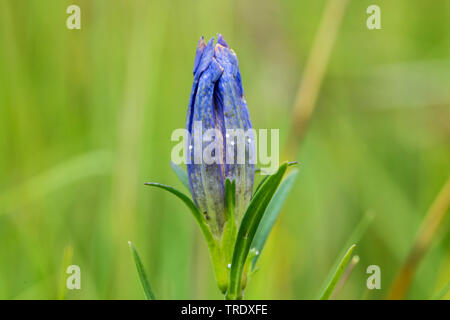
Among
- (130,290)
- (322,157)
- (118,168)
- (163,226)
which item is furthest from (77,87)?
(322,157)

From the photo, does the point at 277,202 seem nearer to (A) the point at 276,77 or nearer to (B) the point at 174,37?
(A) the point at 276,77

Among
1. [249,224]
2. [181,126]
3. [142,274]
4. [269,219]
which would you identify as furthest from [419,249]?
[181,126]

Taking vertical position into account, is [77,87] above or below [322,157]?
above

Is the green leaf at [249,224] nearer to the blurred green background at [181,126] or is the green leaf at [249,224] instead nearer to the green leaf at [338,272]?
the green leaf at [338,272]

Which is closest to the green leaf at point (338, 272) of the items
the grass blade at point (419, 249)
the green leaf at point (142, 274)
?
the green leaf at point (142, 274)

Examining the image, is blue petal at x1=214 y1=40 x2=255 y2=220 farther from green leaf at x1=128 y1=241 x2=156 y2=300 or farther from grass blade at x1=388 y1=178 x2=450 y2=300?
grass blade at x1=388 y1=178 x2=450 y2=300
